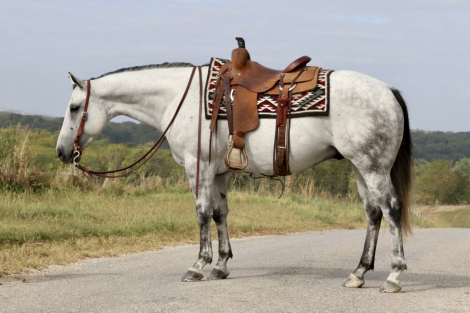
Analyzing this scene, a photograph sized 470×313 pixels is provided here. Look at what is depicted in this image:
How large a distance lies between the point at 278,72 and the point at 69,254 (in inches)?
165

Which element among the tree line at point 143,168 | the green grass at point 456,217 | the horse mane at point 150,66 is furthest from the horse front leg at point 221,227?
the green grass at point 456,217

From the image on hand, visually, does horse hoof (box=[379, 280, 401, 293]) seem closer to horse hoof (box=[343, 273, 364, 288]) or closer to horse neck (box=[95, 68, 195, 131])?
horse hoof (box=[343, 273, 364, 288])

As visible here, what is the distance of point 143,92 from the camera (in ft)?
22.6

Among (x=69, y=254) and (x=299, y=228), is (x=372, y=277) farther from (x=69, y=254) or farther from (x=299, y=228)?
(x=299, y=228)

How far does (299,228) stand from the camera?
13.2 metres

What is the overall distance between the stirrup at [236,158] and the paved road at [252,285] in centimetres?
130

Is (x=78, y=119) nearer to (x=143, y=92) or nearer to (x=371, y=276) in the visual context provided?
(x=143, y=92)

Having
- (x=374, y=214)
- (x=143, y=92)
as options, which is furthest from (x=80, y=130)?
(x=374, y=214)

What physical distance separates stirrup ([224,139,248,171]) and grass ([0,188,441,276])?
10.1 feet

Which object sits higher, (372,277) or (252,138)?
(252,138)

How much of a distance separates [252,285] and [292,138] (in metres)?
1.65

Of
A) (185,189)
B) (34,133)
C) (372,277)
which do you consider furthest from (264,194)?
(372,277)

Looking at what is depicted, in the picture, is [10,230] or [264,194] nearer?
[10,230]

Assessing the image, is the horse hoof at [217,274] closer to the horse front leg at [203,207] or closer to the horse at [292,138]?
the horse at [292,138]
